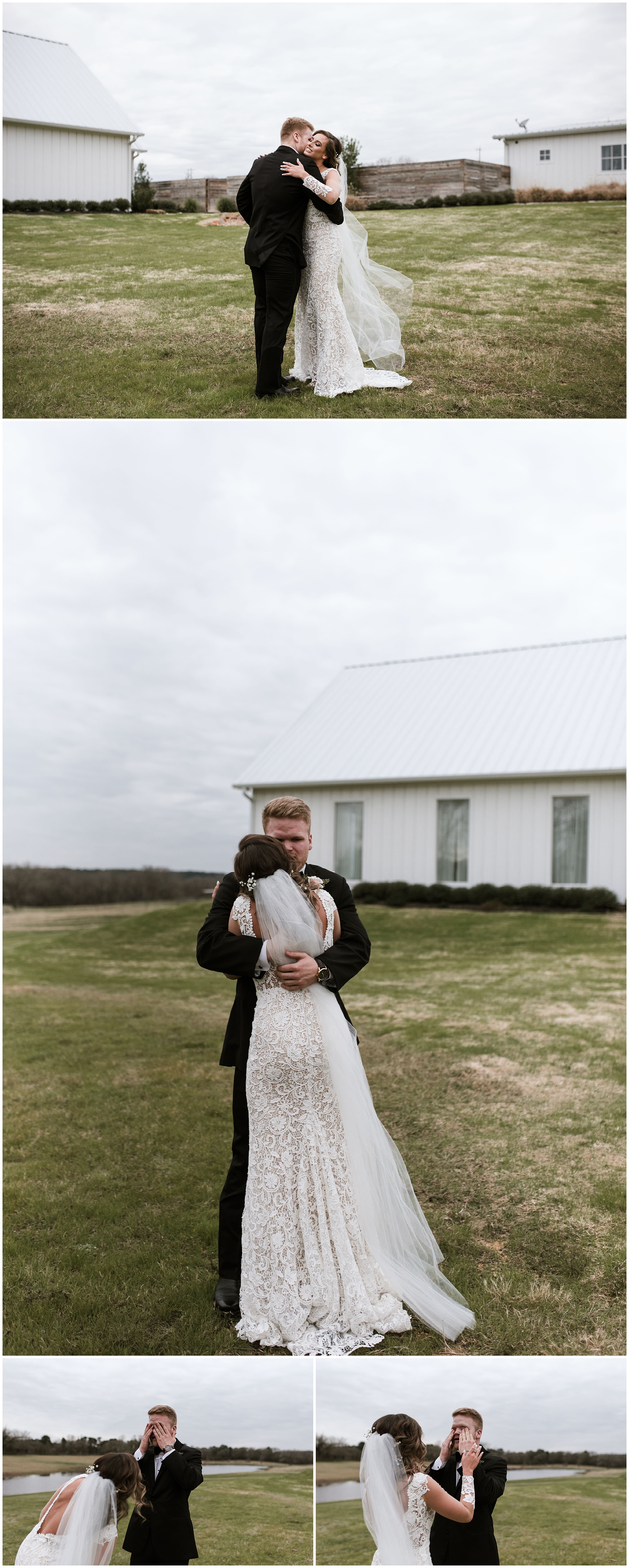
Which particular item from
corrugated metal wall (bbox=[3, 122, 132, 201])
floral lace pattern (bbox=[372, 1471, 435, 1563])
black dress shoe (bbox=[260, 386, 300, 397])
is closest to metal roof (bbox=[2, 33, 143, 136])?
corrugated metal wall (bbox=[3, 122, 132, 201])

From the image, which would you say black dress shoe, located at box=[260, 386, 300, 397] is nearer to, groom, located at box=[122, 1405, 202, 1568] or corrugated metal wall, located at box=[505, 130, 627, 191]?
groom, located at box=[122, 1405, 202, 1568]

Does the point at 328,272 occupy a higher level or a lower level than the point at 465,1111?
higher

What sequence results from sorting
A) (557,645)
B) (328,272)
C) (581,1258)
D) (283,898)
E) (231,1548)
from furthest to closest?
(557,645) → (328,272) → (581,1258) → (283,898) → (231,1548)

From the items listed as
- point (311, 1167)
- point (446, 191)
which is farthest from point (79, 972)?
point (446, 191)

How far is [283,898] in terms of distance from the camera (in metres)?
3.59

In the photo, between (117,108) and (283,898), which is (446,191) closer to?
(117,108)

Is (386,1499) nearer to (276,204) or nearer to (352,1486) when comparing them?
(352,1486)

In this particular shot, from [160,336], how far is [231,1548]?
9.60 meters

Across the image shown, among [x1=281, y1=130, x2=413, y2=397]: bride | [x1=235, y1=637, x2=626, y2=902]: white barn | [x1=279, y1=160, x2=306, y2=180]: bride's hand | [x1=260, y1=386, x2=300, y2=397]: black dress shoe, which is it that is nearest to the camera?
[x1=279, y1=160, x2=306, y2=180]: bride's hand

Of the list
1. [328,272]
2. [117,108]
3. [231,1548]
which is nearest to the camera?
[231,1548]

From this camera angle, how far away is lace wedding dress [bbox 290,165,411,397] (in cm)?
774

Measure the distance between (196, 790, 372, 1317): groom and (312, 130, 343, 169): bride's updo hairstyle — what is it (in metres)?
5.98

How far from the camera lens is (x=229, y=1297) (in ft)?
12.8

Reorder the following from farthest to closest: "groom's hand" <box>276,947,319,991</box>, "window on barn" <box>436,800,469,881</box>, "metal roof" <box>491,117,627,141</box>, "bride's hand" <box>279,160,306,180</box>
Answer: "window on barn" <box>436,800,469,881</box> → "metal roof" <box>491,117,627,141</box> → "bride's hand" <box>279,160,306,180</box> → "groom's hand" <box>276,947,319,991</box>
